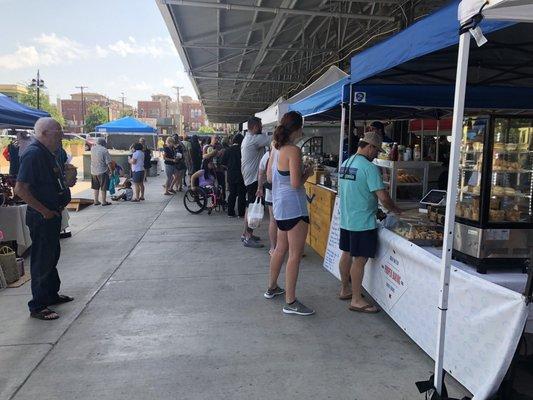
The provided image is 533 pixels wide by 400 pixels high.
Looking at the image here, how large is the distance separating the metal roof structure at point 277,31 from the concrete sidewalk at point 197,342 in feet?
16.1

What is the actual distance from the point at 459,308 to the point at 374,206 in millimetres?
1332

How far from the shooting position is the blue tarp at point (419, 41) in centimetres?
258

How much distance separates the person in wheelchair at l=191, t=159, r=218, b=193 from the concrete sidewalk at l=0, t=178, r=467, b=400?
13.3ft

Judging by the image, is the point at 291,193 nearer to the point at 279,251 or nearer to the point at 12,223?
the point at 279,251

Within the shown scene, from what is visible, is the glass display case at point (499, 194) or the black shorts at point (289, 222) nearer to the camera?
the glass display case at point (499, 194)

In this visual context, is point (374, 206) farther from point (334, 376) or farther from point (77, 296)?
point (77, 296)

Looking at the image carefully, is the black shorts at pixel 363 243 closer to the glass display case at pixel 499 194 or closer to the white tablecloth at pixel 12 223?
the glass display case at pixel 499 194

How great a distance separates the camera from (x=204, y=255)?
6367 millimetres

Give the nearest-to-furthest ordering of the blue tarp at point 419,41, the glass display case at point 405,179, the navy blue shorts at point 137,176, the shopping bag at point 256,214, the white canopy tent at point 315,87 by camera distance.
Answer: the blue tarp at point 419,41
the shopping bag at point 256,214
the glass display case at point 405,179
the white canopy tent at point 315,87
the navy blue shorts at point 137,176

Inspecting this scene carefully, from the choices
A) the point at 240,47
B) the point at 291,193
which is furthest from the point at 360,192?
the point at 240,47

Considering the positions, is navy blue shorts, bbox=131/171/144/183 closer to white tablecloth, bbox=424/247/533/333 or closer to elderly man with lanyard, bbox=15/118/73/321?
elderly man with lanyard, bbox=15/118/73/321

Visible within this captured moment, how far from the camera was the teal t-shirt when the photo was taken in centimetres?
379

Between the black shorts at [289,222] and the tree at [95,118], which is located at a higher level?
the tree at [95,118]

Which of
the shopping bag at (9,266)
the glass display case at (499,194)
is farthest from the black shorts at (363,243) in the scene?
the shopping bag at (9,266)
